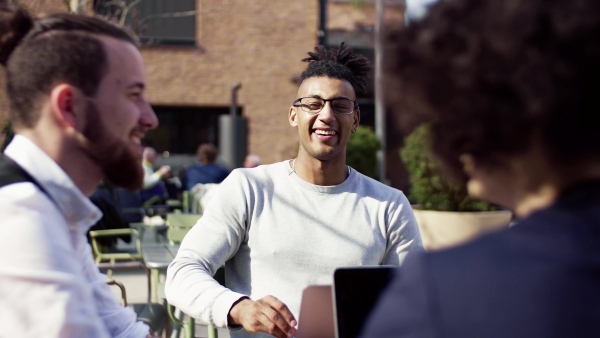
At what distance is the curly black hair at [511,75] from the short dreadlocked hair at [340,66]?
1.80m

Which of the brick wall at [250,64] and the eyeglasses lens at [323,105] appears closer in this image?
the eyeglasses lens at [323,105]

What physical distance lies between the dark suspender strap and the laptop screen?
65 centimetres

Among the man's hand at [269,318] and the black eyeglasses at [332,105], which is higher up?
the black eyeglasses at [332,105]

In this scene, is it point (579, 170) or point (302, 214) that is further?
point (302, 214)

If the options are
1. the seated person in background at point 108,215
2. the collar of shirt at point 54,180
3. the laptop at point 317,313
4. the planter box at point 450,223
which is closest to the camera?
the collar of shirt at point 54,180

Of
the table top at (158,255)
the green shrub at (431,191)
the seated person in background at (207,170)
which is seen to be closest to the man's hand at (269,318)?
the table top at (158,255)

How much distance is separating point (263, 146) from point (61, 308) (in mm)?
15346

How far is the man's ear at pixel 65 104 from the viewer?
140 centimetres

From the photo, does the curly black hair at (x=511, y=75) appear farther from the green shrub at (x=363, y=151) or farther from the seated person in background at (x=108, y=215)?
the green shrub at (x=363, y=151)

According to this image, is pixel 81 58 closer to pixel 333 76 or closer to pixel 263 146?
pixel 333 76

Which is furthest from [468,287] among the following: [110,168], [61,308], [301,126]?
[301,126]

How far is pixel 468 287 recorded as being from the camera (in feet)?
3.00

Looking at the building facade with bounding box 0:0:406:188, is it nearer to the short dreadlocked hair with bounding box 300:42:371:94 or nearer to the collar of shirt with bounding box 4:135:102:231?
the short dreadlocked hair with bounding box 300:42:371:94

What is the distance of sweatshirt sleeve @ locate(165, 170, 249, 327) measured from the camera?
2.26m
